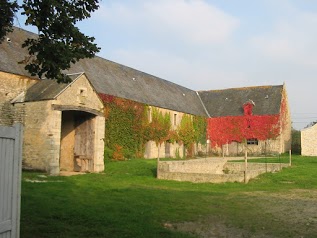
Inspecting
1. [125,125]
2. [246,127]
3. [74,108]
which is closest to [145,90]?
[125,125]

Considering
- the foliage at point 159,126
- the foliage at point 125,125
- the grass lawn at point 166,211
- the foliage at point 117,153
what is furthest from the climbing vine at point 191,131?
the grass lawn at point 166,211

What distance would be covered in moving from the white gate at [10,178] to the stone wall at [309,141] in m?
33.6

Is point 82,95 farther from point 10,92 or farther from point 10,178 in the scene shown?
point 10,178

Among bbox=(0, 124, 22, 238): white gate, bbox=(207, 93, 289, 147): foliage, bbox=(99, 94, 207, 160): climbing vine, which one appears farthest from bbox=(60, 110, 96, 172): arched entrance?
bbox=(207, 93, 289, 147): foliage

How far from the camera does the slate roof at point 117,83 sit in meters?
21.0

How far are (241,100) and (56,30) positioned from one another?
3471 centimetres

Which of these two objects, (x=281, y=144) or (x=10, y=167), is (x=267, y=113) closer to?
(x=281, y=144)

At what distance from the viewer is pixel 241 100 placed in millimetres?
40250

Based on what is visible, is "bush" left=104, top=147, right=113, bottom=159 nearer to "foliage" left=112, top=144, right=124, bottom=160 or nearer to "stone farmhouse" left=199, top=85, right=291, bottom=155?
"foliage" left=112, top=144, right=124, bottom=160

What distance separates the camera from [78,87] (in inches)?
779

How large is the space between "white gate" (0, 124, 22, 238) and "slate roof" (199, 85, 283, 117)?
34905mm

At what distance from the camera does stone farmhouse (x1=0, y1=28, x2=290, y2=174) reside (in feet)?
61.3

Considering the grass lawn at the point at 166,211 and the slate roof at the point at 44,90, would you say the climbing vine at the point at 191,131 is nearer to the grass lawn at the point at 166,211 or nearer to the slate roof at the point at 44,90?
the slate roof at the point at 44,90

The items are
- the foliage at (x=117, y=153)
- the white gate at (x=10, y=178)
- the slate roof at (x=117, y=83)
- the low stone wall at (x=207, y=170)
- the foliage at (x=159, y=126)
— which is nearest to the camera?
the white gate at (x=10, y=178)
